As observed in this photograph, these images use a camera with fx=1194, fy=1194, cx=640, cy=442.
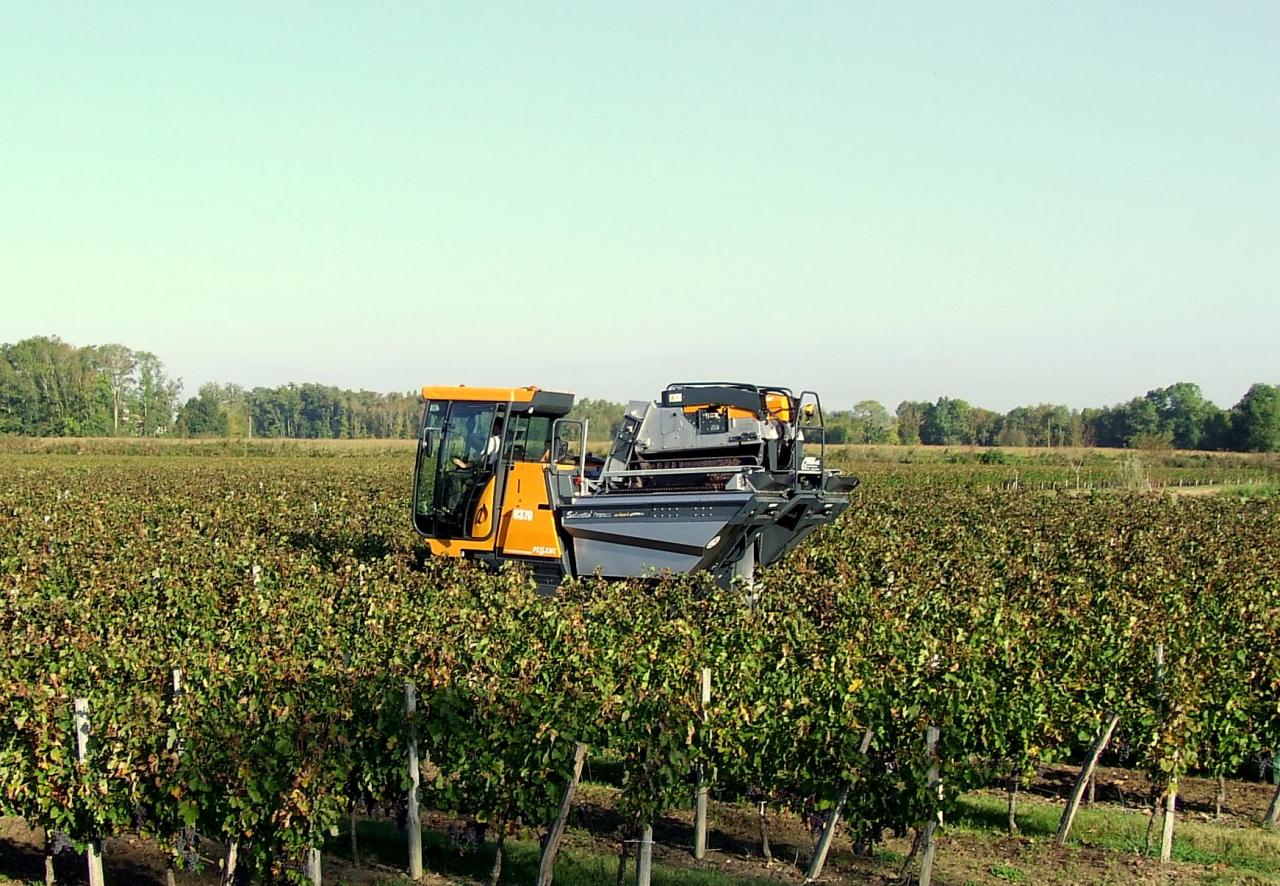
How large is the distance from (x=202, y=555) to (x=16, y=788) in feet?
28.5

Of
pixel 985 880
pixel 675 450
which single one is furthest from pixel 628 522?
pixel 985 880

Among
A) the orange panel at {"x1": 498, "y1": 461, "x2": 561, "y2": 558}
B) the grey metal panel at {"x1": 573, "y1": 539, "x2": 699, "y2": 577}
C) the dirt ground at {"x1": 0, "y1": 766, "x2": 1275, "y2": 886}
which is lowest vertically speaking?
the dirt ground at {"x1": 0, "y1": 766, "x2": 1275, "y2": 886}

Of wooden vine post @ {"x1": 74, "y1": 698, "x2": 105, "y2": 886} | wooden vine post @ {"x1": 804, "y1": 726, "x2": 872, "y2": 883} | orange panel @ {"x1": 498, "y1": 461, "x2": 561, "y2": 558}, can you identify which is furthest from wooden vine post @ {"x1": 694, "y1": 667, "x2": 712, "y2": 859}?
orange panel @ {"x1": 498, "y1": 461, "x2": 561, "y2": 558}

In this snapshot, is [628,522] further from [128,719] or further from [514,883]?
[128,719]

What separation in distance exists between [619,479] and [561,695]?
245 inches

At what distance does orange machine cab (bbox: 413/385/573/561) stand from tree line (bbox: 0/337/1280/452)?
74.7 meters

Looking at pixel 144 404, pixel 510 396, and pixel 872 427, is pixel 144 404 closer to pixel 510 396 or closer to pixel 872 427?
pixel 872 427

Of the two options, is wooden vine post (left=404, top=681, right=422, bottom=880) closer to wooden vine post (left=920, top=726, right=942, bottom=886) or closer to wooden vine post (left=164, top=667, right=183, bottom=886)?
wooden vine post (left=164, top=667, right=183, bottom=886)

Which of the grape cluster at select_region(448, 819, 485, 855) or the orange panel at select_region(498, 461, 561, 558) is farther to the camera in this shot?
the orange panel at select_region(498, 461, 561, 558)

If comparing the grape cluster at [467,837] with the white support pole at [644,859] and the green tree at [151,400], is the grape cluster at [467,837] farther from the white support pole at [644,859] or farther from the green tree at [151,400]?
the green tree at [151,400]

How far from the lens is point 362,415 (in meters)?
127

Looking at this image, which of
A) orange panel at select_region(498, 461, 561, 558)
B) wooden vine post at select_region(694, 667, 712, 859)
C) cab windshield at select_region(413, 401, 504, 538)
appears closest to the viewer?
wooden vine post at select_region(694, 667, 712, 859)

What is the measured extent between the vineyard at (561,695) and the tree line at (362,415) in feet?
251

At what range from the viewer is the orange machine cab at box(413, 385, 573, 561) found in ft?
47.3
